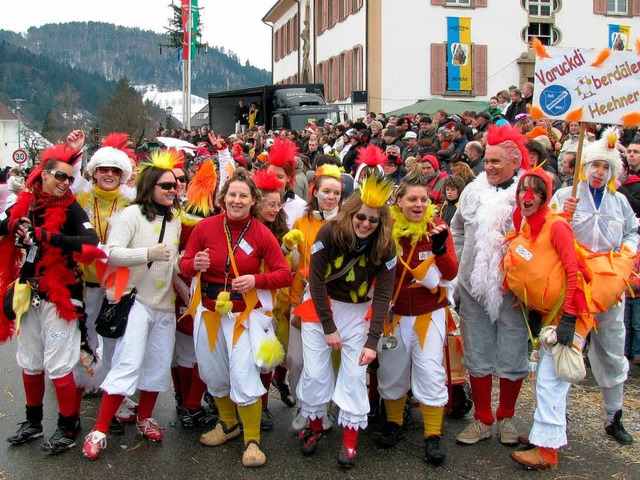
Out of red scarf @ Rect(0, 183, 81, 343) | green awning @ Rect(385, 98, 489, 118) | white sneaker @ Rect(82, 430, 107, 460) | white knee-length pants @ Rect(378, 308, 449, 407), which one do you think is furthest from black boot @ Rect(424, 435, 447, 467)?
green awning @ Rect(385, 98, 489, 118)

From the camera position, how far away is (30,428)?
463 cm

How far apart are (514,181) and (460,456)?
1.91m

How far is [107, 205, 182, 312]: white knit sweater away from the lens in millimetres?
4574

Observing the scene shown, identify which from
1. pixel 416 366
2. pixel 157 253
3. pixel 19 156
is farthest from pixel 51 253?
pixel 19 156

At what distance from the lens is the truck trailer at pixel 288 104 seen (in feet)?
67.8

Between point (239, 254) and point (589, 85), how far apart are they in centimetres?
277

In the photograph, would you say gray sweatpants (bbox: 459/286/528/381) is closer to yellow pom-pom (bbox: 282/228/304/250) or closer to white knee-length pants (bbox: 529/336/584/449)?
white knee-length pants (bbox: 529/336/584/449)

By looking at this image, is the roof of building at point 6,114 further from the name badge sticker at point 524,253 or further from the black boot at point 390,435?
the name badge sticker at point 524,253

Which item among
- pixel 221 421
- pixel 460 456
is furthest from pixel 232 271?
pixel 460 456

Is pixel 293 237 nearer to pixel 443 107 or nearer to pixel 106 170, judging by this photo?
pixel 106 170

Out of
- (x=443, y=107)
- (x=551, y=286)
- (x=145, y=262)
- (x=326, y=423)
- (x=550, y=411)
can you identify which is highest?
(x=443, y=107)

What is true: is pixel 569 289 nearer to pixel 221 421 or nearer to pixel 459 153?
pixel 221 421

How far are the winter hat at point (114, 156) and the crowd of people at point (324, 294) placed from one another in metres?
0.02

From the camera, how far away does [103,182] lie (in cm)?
495
